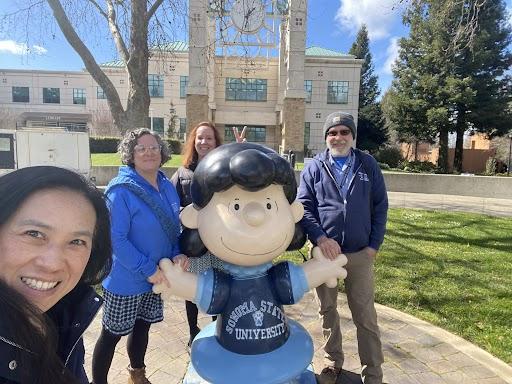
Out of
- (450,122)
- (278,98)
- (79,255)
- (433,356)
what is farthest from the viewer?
(278,98)

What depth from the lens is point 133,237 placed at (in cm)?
246

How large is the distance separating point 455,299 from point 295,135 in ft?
75.1

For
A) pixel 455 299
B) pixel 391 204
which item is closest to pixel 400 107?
pixel 391 204

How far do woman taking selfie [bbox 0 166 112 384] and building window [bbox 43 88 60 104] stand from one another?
43.6 metres

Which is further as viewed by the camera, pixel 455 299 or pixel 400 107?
pixel 400 107

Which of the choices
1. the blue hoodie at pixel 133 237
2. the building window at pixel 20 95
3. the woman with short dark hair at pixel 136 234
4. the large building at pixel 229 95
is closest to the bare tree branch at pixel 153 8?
the woman with short dark hair at pixel 136 234

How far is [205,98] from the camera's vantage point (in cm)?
2456

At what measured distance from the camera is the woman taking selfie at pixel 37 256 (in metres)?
1.11

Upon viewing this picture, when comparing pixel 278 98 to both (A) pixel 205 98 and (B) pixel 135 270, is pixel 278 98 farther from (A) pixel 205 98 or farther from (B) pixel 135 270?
(B) pixel 135 270

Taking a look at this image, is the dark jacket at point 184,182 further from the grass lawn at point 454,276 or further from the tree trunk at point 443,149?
the tree trunk at point 443,149

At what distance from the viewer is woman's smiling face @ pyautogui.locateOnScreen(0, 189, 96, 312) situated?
1162 mm

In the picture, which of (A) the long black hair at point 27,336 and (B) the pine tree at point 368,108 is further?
(B) the pine tree at point 368,108

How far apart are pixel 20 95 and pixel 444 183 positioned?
40720 mm

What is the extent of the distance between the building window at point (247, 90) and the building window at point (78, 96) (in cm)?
1669
